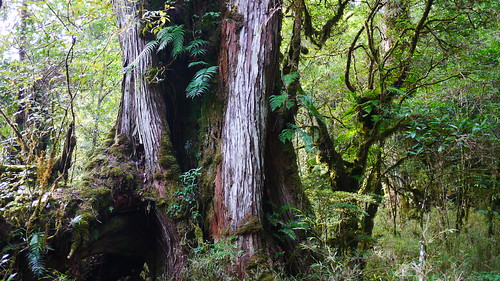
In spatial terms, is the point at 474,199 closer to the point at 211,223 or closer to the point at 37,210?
the point at 211,223

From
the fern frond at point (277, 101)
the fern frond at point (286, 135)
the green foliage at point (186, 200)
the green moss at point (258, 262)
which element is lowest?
the green moss at point (258, 262)

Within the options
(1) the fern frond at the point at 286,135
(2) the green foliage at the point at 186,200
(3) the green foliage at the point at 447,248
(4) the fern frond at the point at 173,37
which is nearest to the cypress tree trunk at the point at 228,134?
(2) the green foliage at the point at 186,200

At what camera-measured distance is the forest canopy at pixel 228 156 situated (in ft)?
13.9

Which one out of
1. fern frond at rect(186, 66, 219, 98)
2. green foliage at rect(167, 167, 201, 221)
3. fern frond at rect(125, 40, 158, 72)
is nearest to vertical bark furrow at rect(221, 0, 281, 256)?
fern frond at rect(186, 66, 219, 98)

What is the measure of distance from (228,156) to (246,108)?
703 mm

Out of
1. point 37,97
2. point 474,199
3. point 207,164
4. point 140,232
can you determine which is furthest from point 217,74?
point 474,199

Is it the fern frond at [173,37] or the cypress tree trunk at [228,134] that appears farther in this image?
the fern frond at [173,37]

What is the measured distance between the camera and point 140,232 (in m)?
5.55

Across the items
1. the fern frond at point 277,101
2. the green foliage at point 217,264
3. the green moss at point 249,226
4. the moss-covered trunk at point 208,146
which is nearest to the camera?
the green foliage at point 217,264

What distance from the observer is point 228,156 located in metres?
4.89

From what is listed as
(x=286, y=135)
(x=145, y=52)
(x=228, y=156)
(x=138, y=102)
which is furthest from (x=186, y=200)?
(x=145, y=52)

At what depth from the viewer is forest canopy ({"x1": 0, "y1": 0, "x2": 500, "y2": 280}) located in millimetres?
4234

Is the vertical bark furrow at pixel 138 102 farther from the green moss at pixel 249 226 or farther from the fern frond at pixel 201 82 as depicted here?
the green moss at pixel 249 226

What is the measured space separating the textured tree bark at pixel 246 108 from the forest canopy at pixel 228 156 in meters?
0.02
